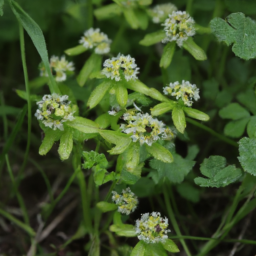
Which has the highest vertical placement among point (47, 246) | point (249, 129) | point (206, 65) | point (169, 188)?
point (249, 129)

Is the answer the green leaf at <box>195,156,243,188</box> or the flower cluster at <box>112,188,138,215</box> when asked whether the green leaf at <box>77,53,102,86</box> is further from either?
the green leaf at <box>195,156,243,188</box>

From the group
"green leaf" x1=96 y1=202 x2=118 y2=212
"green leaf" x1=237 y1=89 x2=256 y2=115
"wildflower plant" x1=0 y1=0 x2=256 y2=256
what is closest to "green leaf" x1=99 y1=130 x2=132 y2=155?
"wildflower plant" x1=0 y1=0 x2=256 y2=256

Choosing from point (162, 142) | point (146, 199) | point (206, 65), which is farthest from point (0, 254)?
point (206, 65)

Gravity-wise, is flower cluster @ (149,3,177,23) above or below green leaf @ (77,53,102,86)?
above

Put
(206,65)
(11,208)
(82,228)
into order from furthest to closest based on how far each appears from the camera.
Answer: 1. (206,65)
2. (11,208)
3. (82,228)

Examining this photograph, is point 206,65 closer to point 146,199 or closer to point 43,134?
point 146,199

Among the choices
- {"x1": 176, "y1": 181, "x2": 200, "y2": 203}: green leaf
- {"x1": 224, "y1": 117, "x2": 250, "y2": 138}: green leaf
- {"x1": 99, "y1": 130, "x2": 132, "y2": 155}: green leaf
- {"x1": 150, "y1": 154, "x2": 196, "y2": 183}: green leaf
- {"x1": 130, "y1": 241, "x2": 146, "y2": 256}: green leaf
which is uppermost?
{"x1": 99, "y1": 130, "x2": 132, "y2": 155}: green leaf

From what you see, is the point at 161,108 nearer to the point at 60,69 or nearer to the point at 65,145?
the point at 65,145
